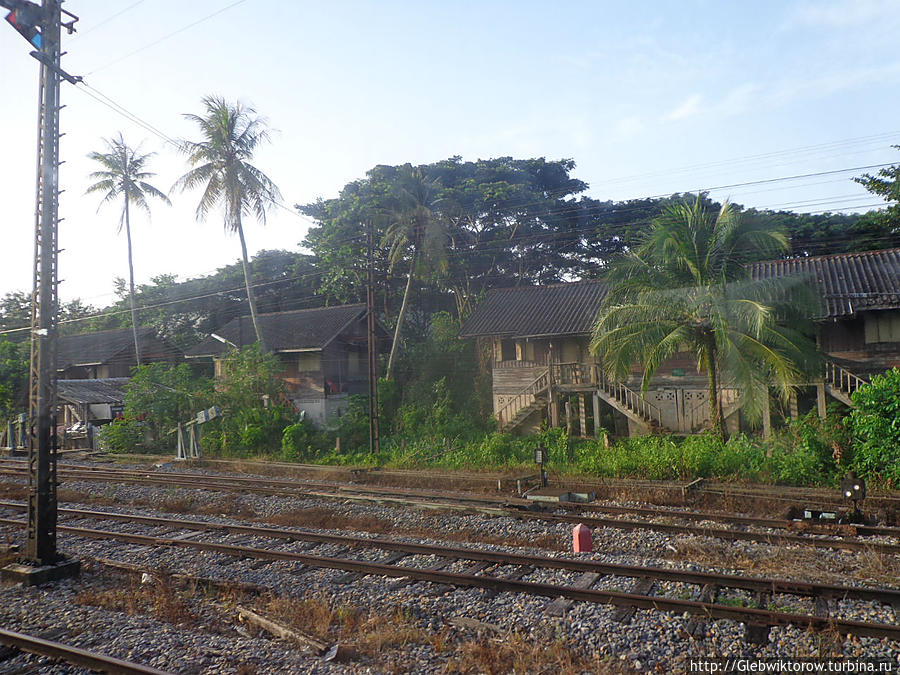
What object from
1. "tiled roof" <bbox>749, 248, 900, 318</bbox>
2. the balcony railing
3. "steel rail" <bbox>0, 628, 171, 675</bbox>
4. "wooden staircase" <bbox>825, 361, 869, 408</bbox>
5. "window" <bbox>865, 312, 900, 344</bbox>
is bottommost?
"steel rail" <bbox>0, 628, 171, 675</bbox>

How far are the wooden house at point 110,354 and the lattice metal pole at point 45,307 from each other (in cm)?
3049

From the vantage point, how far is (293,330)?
29.2 metres

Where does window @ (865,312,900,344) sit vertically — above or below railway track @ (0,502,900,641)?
above

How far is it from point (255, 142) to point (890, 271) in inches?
992

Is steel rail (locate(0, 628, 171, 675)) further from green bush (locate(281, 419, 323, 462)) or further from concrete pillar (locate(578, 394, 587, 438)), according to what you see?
concrete pillar (locate(578, 394, 587, 438))

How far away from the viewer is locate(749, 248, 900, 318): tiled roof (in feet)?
55.3

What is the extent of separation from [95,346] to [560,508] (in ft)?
124

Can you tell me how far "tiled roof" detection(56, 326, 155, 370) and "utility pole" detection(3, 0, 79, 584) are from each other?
105 ft

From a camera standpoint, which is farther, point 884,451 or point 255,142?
point 255,142

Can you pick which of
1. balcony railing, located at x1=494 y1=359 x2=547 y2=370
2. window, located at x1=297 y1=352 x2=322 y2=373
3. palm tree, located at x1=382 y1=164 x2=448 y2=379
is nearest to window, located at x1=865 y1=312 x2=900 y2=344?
balcony railing, located at x1=494 y1=359 x2=547 y2=370

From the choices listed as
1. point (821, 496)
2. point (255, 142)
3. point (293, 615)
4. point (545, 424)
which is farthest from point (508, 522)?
point (255, 142)

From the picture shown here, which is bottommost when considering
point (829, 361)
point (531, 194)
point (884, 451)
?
point (884, 451)

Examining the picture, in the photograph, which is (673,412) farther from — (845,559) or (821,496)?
(845,559)

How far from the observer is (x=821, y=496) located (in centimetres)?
1155
